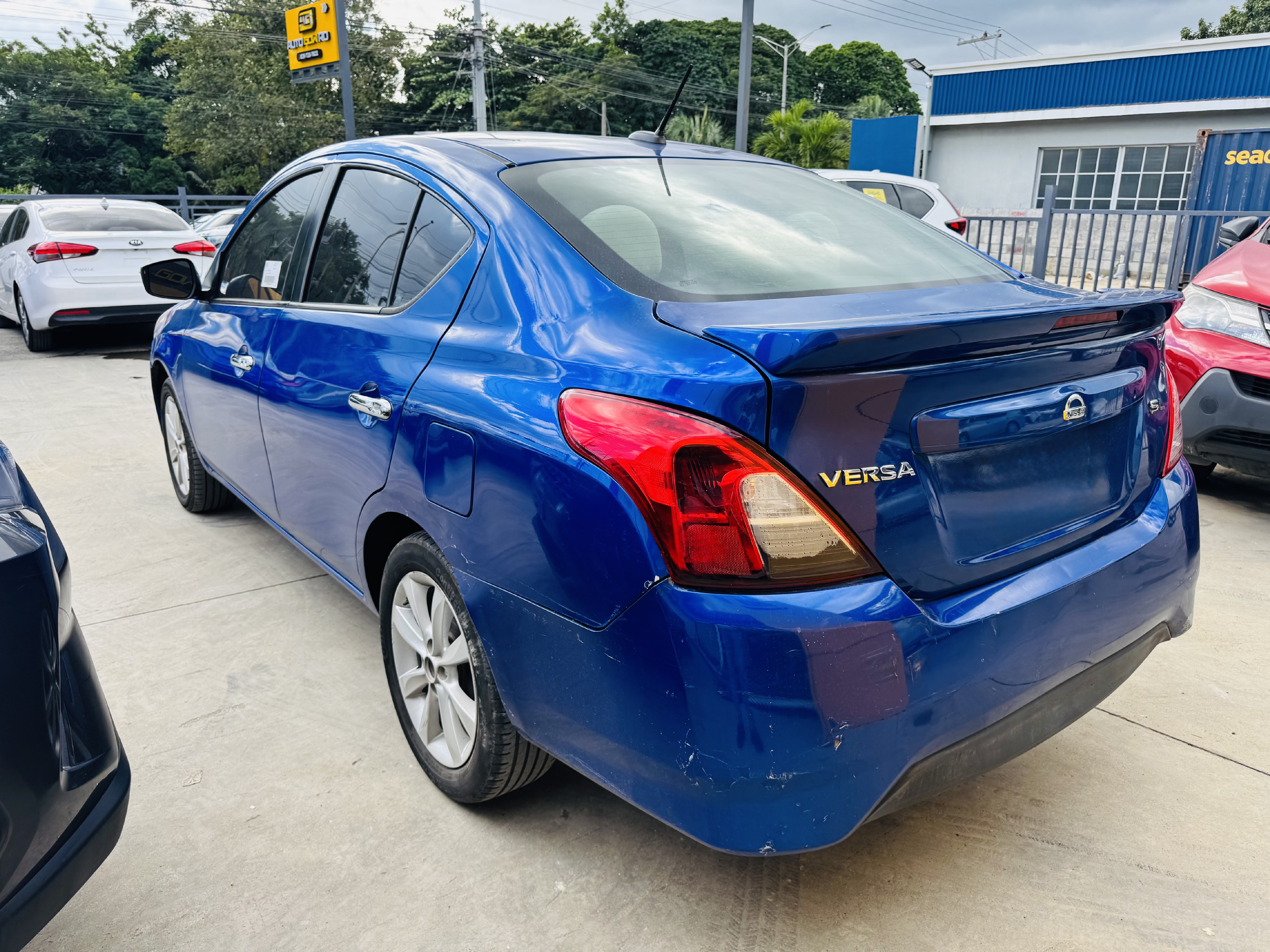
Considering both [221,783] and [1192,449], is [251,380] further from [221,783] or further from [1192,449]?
[1192,449]

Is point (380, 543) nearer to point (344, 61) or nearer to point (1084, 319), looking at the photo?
point (1084, 319)

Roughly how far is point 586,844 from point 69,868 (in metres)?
1.09

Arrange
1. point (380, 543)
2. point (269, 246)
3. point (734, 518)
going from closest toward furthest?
1. point (734, 518)
2. point (380, 543)
3. point (269, 246)

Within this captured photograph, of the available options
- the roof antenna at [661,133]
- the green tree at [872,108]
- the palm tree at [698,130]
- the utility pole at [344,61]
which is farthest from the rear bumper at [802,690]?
the green tree at [872,108]

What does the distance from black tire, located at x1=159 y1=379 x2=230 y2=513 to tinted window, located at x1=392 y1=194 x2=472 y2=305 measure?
219 centimetres

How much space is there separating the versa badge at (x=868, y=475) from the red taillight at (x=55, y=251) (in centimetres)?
957

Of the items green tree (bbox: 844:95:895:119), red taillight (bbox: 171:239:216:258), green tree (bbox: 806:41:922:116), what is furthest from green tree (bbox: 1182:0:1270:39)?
red taillight (bbox: 171:239:216:258)

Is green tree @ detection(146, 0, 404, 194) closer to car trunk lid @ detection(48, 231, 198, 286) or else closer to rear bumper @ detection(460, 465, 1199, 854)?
car trunk lid @ detection(48, 231, 198, 286)

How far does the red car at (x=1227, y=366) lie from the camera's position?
4.29m

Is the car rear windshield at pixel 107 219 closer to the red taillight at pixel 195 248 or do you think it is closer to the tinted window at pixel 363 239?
the red taillight at pixel 195 248

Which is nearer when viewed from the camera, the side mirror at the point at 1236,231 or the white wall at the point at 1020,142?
the side mirror at the point at 1236,231

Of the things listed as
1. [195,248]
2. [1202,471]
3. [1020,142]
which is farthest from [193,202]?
[1202,471]

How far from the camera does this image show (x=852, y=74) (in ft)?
283

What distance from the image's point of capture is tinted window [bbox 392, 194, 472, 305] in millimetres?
2275
